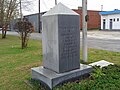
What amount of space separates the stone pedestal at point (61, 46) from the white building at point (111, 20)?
31195 millimetres

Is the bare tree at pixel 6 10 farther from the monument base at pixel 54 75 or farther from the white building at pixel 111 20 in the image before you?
the white building at pixel 111 20

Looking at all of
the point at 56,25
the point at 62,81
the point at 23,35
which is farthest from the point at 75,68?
the point at 23,35

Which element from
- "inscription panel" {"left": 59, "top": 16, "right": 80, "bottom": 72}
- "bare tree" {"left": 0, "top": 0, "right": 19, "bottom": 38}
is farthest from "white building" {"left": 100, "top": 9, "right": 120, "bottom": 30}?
"inscription panel" {"left": 59, "top": 16, "right": 80, "bottom": 72}

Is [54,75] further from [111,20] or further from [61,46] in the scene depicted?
[111,20]

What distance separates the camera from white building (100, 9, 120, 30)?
1339 inches

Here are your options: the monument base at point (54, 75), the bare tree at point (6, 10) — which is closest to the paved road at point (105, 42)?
the monument base at point (54, 75)

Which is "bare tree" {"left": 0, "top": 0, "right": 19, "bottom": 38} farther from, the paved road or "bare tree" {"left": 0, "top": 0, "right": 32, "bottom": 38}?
the paved road

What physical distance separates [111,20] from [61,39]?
33.2 metres

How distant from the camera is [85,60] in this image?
6582 millimetres

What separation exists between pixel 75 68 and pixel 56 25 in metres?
1.23

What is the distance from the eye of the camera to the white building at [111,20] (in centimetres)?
3400

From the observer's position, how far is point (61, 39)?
4332 mm

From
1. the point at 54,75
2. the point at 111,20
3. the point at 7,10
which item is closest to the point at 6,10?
the point at 7,10

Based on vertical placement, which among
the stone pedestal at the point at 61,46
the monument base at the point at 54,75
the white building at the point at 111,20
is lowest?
the monument base at the point at 54,75
